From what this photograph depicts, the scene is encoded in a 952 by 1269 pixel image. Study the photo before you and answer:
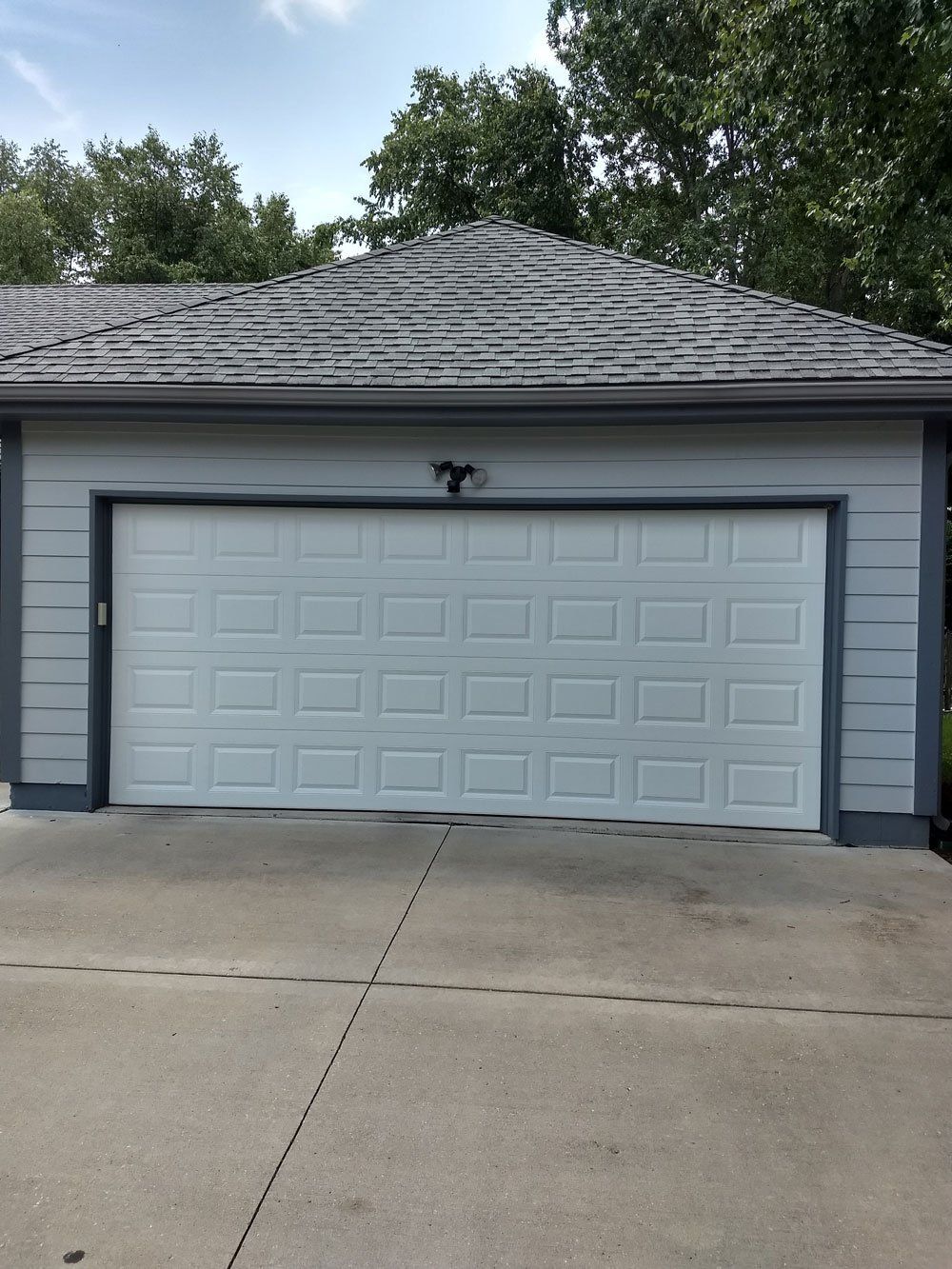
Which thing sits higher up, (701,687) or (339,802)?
(701,687)

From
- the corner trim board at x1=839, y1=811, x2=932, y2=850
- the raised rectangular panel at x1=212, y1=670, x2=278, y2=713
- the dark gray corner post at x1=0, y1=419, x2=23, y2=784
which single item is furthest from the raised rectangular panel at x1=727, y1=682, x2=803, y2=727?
the dark gray corner post at x1=0, y1=419, x2=23, y2=784

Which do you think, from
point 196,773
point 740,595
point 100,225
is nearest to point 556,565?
point 740,595

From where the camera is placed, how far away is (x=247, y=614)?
6.17m

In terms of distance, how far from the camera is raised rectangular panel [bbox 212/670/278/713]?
6.16m

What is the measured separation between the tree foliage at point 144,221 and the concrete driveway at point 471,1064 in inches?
758

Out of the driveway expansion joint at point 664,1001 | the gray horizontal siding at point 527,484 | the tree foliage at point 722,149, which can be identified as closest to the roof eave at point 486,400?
the gray horizontal siding at point 527,484

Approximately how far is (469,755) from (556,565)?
1434mm

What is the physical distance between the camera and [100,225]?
85.7ft

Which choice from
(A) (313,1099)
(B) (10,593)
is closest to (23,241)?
(B) (10,593)

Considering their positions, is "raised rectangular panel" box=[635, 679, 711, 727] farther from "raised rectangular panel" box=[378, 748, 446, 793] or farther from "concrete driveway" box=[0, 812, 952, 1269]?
"raised rectangular panel" box=[378, 748, 446, 793]

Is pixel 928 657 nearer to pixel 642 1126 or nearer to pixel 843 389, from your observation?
pixel 843 389

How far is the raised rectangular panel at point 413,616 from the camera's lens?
6094 mm

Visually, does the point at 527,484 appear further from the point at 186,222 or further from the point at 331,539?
the point at 186,222

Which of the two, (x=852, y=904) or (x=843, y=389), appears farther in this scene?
(x=843, y=389)
